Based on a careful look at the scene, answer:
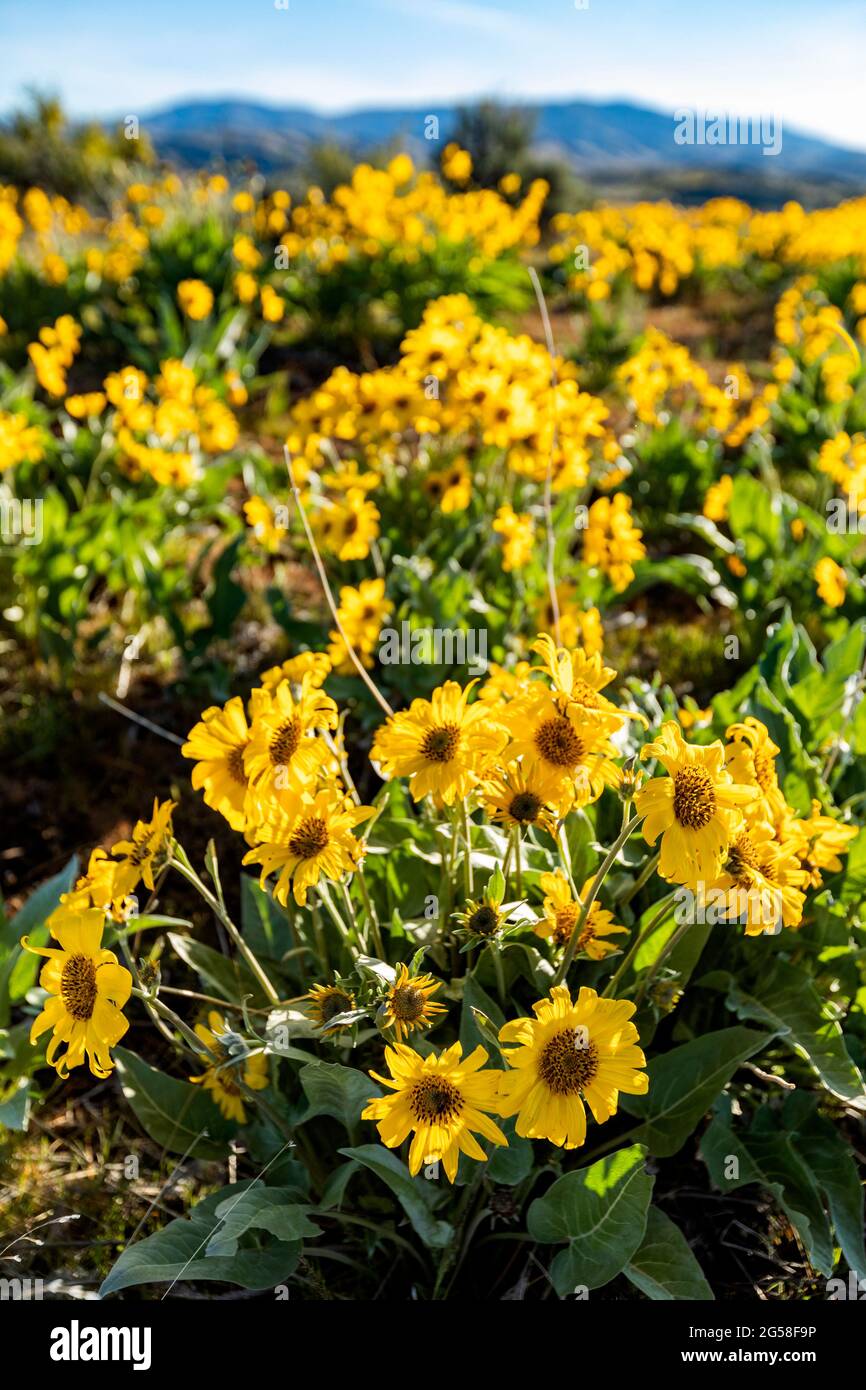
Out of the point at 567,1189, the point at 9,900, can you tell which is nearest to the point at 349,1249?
the point at 567,1189

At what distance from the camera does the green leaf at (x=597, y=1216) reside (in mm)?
1348

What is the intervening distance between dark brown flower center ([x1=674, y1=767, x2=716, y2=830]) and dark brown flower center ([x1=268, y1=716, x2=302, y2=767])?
0.53 meters

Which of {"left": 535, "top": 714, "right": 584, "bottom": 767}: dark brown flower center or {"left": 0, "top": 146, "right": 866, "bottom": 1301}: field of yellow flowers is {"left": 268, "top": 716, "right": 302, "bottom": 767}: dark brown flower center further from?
{"left": 535, "top": 714, "right": 584, "bottom": 767}: dark brown flower center

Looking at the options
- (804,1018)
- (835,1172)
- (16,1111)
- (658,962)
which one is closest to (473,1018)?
(658,962)

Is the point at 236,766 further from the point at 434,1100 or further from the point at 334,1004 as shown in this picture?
the point at 434,1100

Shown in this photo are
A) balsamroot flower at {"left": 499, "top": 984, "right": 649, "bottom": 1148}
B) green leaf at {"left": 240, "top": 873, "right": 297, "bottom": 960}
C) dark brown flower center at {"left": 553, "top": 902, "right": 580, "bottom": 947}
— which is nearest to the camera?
balsamroot flower at {"left": 499, "top": 984, "right": 649, "bottom": 1148}

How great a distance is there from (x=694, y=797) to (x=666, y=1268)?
743mm

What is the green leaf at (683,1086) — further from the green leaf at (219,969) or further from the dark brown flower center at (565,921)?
the green leaf at (219,969)

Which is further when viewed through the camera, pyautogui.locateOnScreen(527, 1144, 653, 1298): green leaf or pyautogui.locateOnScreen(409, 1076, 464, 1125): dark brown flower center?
pyautogui.locateOnScreen(527, 1144, 653, 1298): green leaf

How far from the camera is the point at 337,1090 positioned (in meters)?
1.48

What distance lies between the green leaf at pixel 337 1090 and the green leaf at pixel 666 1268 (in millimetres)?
457

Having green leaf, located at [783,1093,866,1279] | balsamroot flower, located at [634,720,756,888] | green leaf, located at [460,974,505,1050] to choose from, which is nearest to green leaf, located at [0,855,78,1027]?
green leaf, located at [460,974,505,1050]

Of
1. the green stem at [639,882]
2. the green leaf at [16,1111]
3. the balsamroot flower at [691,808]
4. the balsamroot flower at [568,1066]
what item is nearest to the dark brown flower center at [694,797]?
the balsamroot flower at [691,808]

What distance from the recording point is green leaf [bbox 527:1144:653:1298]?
1348mm
